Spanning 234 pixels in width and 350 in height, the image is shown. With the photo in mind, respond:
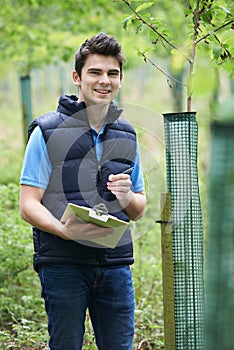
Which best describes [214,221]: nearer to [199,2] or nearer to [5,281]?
[199,2]

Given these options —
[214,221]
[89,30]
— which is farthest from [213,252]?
[89,30]

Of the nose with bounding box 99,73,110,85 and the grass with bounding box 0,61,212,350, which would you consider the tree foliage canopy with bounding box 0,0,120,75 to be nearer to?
the grass with bounding box 0,61,212,350

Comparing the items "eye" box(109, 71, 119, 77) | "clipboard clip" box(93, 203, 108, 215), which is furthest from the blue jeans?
"eye" box(109, 71, 119, 77)

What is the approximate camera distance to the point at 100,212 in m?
2.64

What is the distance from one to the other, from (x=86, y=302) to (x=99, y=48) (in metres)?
1.13

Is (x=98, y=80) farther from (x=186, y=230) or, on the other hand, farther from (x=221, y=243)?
(x=221, y=243)

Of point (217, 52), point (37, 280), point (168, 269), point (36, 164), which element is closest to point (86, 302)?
point (168, 269)

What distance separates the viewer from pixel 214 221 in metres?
1.71

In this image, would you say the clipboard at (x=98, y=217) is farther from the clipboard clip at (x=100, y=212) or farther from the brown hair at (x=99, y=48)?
the brown hair at (x=99, y=48)

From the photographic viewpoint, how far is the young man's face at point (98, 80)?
113 inches

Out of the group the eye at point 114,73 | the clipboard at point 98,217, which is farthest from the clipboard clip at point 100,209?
the eye at point 114,73

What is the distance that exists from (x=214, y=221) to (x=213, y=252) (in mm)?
82

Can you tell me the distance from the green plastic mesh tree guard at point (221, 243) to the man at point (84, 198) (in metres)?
1.04

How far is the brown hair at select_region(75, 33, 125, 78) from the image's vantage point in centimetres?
288
